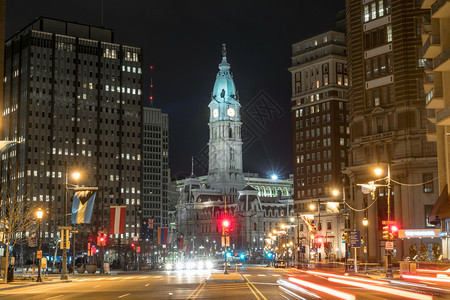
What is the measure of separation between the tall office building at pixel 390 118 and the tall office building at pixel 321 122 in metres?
64.6

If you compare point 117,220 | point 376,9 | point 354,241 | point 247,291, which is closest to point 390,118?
point 376,9

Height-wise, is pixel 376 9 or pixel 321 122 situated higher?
pixel 376 9

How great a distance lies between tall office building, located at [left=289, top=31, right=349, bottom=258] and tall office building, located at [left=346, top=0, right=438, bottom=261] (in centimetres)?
6462

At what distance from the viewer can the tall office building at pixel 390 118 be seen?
3789 inches

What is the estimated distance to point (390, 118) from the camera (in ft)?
330

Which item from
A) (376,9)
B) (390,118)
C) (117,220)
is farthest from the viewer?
(376,9)

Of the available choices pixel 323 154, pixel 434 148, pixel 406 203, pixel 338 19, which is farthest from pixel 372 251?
pixel 338 19

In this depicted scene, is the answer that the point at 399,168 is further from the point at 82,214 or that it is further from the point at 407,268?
the point at 82,214

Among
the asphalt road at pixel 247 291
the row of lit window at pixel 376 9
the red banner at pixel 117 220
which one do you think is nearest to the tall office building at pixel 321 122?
the row of lit window at pixel 376 9

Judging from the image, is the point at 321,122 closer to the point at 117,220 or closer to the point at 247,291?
the point at 117,220

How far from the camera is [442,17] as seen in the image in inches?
2205

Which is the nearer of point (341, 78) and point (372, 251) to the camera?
point (372, 251)

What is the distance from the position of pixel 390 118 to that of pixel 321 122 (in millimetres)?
75922

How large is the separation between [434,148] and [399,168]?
5929 millimetres
